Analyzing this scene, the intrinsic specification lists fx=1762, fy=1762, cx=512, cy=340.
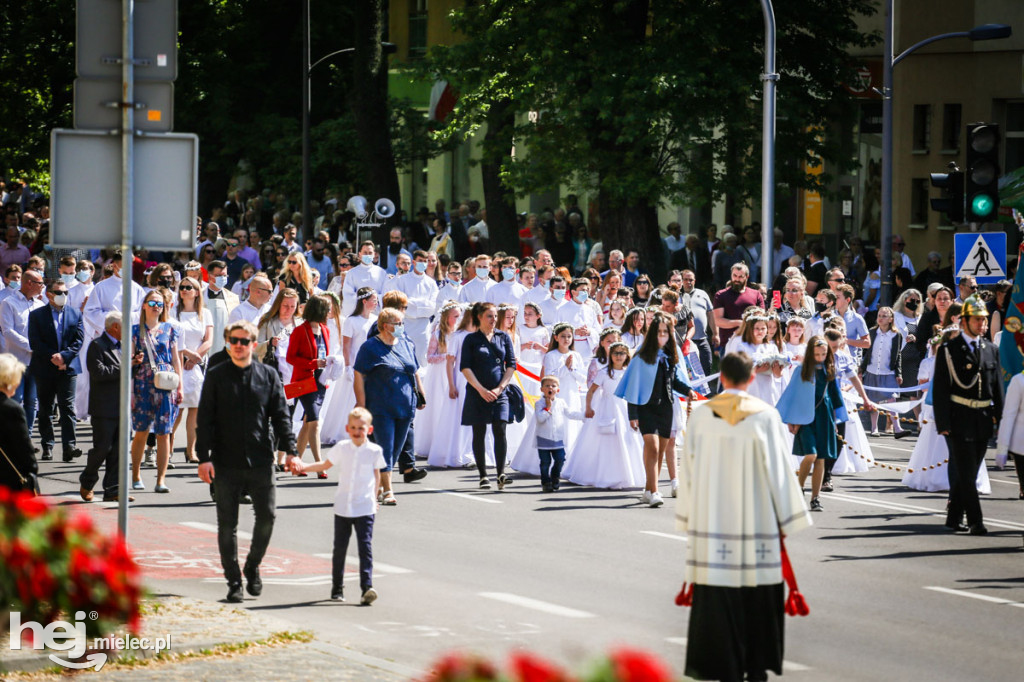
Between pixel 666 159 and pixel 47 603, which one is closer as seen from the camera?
pixel 47 603

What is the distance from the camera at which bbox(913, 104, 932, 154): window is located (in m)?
38.7

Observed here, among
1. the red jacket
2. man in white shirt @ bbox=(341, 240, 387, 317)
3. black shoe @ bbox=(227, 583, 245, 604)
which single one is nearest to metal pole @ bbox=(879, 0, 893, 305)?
man in white shirt @ bbox=(341, 240, 387, 317)

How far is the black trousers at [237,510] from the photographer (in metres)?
10.9

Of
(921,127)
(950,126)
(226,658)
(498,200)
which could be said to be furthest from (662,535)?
(921,127)

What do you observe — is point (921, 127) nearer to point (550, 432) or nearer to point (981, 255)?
point (981, 255)

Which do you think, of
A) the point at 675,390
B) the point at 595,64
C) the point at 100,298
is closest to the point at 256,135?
the point at 595,64

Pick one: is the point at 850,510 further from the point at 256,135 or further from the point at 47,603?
the point at 256,135

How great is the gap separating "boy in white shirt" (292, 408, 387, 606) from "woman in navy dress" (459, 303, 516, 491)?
538 cm

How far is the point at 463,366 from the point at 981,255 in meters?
8.17

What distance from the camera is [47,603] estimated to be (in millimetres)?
4707

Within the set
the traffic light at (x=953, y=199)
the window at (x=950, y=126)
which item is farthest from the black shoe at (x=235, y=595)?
the window at (x=950, y=126)

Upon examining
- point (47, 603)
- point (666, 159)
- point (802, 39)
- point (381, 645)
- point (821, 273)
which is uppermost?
point (802, 39)

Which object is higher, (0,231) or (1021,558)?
(0,231)

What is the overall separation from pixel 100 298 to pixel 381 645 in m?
9.74
